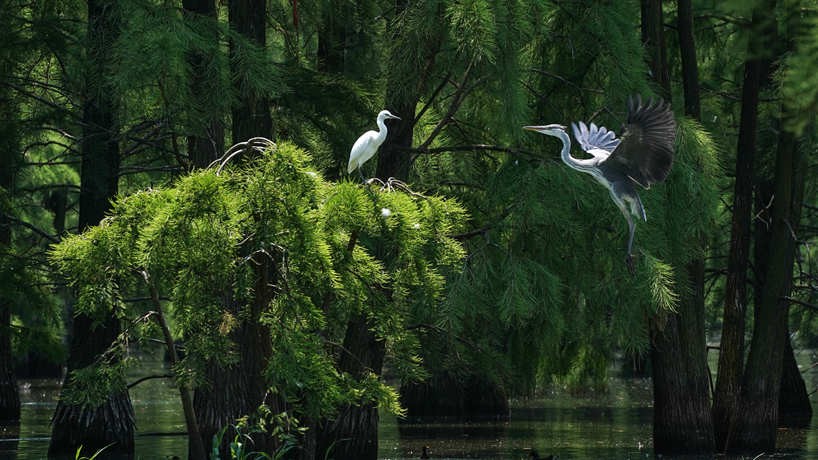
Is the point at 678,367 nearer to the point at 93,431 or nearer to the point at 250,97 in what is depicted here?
the point at 250,97

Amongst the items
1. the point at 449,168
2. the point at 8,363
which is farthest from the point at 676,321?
the point at 8,363

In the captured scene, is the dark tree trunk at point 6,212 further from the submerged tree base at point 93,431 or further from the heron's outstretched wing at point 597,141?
the heron's outstretched wing at point 597,141

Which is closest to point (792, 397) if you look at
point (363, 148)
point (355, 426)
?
point (355, 426)

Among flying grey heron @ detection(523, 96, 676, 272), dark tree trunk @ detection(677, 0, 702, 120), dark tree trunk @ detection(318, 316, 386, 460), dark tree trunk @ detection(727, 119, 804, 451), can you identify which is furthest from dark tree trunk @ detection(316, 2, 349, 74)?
flying grey heron @ detection(523, 96, 676, 272)

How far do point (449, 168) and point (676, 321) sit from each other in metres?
3.58

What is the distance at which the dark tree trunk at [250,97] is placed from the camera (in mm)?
14244

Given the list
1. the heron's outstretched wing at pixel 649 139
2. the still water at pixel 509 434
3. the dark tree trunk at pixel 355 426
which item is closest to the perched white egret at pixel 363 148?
the heron's outstretched wing at pixel 649 139

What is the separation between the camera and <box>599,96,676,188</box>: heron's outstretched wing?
10.7 m

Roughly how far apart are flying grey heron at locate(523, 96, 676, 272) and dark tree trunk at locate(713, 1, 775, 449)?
629 cm

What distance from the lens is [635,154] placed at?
10.9 m

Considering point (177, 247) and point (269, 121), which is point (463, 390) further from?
point (177, 247)

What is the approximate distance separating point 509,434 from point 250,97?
27.0 ft

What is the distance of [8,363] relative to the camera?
22156 mm

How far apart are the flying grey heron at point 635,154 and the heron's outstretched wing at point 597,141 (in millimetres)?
11
